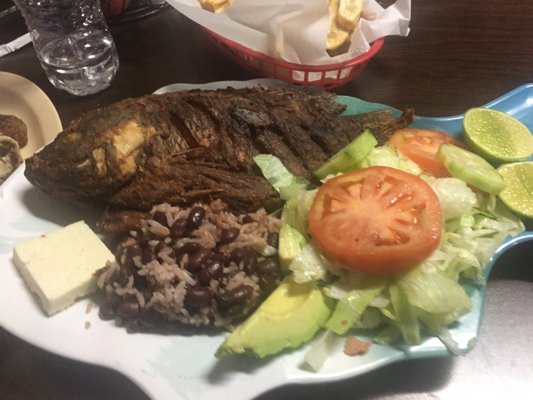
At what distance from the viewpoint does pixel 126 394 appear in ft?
6.53

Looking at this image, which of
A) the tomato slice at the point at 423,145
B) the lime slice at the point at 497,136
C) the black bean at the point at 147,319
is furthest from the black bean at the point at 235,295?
the lime slice at the point at 497,136

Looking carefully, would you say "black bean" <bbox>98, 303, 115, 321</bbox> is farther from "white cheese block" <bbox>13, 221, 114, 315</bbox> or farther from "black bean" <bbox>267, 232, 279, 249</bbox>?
"black bean" <bbox>267, 232, 279, 249</bbox>

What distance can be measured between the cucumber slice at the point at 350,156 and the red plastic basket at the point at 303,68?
784 mm

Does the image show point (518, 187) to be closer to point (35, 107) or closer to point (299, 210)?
point (299, 210)

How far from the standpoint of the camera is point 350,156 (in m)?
2.23

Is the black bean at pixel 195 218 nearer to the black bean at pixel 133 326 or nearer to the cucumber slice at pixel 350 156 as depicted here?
the black bean at pixel 133 326

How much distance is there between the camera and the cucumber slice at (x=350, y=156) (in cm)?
223

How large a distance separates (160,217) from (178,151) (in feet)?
1.02

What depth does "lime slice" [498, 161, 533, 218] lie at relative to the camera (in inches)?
90.8

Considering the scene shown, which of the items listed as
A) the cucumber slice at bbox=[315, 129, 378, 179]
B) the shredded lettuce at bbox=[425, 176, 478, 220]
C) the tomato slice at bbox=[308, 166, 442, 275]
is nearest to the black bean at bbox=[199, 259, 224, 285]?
the tomato slice at bbox=[308, 166, 442, 275]

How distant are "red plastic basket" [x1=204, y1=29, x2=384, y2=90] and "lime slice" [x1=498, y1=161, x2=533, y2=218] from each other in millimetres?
984

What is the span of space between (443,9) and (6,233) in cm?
322

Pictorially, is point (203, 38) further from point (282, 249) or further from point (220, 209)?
point (282, 249)

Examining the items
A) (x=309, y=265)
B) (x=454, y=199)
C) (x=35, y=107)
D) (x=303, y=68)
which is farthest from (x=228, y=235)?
(x=35, y=107)
